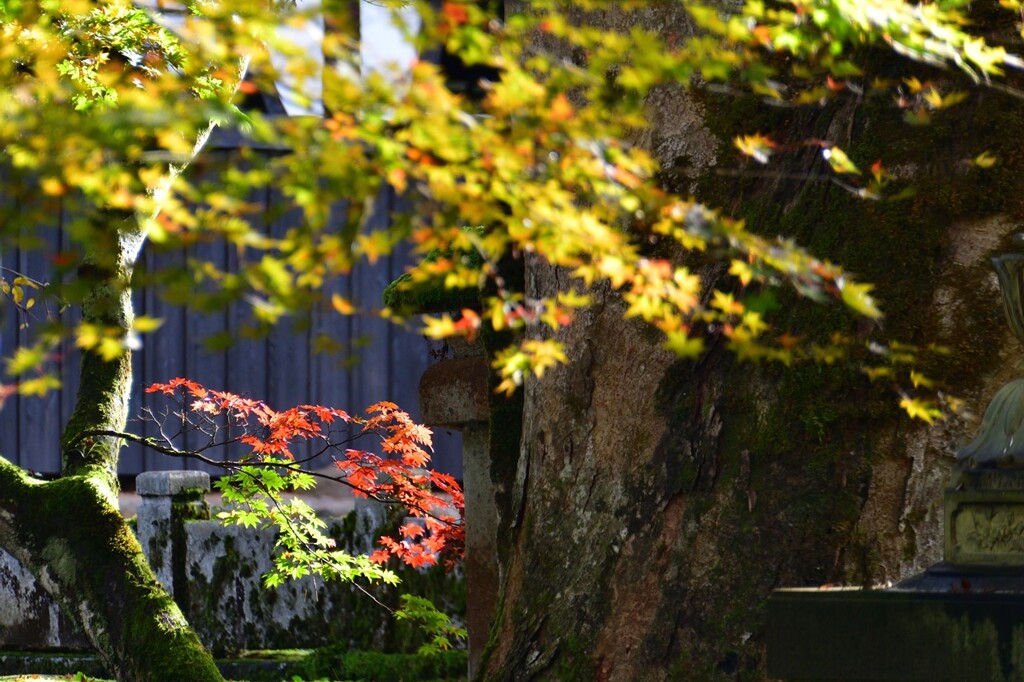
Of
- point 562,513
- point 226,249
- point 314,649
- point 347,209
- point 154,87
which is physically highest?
point 226,249

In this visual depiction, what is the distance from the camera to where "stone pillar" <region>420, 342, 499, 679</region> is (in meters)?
5.68

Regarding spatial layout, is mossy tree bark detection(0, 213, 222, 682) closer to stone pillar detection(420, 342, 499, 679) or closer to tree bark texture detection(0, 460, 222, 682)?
tree bark texture detection(0, 460, 222, 682)

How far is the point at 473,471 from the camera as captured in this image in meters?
5.81

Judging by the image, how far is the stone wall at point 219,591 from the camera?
7.96m

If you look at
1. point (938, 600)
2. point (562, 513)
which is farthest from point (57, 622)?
point (938, 600)

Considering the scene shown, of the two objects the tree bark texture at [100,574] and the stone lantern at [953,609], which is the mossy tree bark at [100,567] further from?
the stone lantern at [953,609]

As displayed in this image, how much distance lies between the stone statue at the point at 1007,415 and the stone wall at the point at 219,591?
5.11m

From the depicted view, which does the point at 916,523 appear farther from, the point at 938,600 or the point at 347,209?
the point at 347,209

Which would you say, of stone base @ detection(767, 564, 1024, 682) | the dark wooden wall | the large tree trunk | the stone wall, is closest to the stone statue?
stone base @ detection(767, 564, 1024, 682)

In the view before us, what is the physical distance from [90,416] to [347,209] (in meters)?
4.31

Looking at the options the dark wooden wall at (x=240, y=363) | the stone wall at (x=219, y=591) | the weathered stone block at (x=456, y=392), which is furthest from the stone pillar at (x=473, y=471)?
the dark wooden wall at (x=240, y=363)

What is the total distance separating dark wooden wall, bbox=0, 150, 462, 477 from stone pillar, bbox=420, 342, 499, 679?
10.0ft

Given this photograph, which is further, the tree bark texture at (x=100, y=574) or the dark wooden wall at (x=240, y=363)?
the dark wooden wall at (x=240, y=363)

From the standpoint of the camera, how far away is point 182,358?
30.9ft
